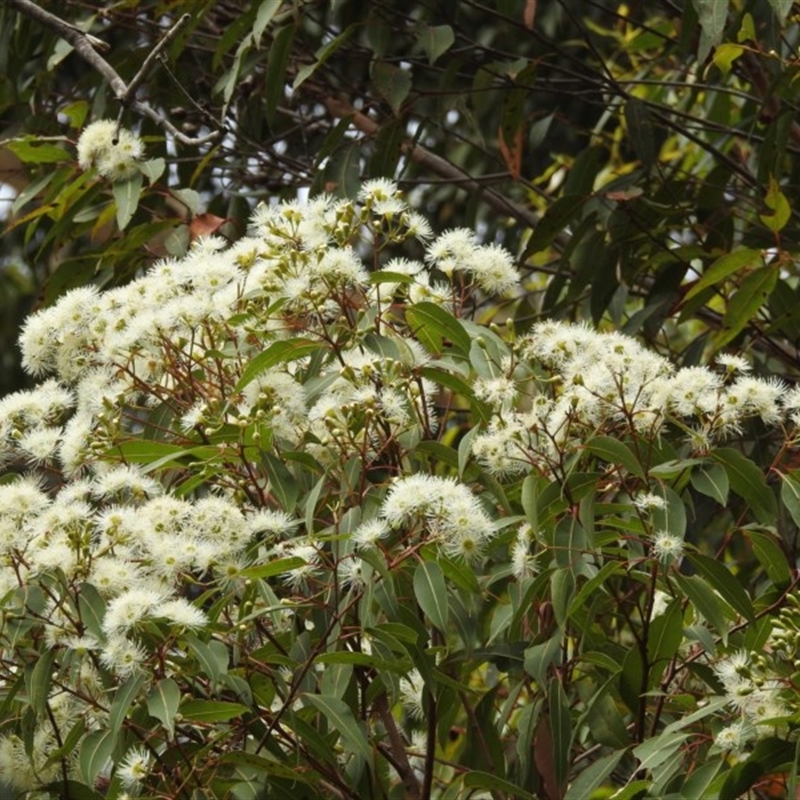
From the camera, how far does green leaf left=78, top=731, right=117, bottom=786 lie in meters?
1.74

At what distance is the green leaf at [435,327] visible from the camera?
2.02 meters

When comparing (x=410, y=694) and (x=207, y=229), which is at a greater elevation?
(x=207, y=229)

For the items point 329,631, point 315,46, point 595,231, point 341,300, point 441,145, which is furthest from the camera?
point 441,145

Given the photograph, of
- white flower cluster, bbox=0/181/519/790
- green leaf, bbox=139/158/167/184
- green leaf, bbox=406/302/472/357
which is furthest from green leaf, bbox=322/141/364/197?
green leaf, bbox=406/302/472/357

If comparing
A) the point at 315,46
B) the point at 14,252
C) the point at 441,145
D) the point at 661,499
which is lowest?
the point at 14,252

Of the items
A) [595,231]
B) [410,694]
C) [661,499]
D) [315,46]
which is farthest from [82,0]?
[661,499]

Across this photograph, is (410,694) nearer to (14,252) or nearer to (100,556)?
(100,556)

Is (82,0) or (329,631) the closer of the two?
(329,631)

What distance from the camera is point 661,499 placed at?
1.86 metres

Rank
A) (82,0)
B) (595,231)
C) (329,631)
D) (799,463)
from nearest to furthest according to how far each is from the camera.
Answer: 1. (329,631)
2. (799,463)
3. (595,231)
4. (82,0)

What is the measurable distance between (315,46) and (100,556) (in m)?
2.39

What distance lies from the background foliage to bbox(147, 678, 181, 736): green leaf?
0.05ft

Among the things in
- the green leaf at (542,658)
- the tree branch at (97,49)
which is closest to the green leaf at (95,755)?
the green leaf at (542,658)

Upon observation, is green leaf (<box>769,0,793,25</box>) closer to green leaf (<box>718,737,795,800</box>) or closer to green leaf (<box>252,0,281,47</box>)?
green leaf (<box>252,0,281,47</box>)
